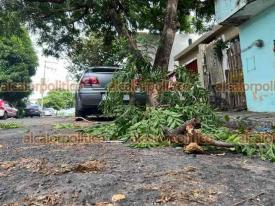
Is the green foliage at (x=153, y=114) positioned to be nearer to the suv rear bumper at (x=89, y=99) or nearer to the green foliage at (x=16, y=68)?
the suv rear bumper at (x=89, y=99)

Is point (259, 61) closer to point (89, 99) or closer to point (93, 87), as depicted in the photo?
point (93, 87)

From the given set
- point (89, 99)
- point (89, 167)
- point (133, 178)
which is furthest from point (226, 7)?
point (133, 178)

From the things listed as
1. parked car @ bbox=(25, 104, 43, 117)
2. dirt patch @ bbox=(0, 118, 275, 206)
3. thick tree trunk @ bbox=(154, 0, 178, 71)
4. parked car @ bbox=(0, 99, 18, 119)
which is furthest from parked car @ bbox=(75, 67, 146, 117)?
parked car @ bbox=(25, 104, 43, 117)

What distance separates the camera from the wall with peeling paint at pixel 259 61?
9414 millimetres

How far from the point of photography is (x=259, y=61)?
1004 cm

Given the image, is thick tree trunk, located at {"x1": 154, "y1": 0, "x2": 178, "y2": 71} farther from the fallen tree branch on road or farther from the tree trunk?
the fallen tree branch on road

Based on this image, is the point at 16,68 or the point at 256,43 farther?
the point at 16,68

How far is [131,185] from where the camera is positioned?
10.5 ft

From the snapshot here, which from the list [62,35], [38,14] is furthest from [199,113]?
[62,35]

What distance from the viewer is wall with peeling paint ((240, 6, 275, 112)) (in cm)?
941

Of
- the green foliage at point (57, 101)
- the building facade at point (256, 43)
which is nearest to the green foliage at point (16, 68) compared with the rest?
the building facade at point (256, 43)

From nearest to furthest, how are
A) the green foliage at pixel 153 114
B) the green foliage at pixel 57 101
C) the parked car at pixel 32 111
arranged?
the green foliage at pixel 153 114, the parked car at pixel 32 111, the green foliage at pixel 57 101

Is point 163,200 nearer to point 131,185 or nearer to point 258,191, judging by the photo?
point 131,185

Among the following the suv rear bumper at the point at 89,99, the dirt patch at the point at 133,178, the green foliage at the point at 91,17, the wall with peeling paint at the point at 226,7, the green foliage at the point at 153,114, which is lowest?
the dirt patch at the point at 133,178
